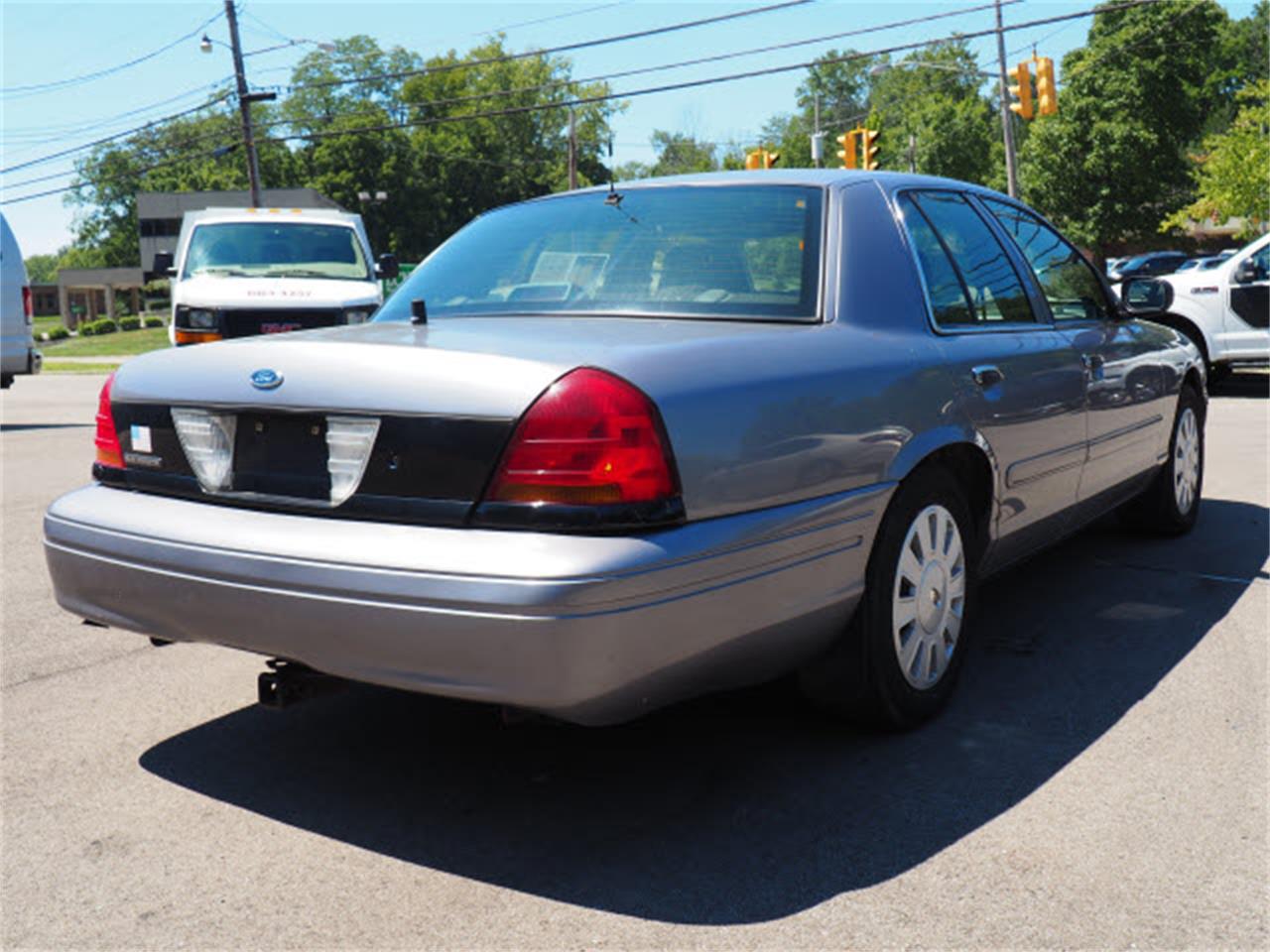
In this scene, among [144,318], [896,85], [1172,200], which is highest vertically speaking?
[896,85]

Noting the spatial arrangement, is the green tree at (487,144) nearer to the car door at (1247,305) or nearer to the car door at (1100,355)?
the car door at (1247,305)

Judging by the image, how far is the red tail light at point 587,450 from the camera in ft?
9.29

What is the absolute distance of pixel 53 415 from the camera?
15.5 metres

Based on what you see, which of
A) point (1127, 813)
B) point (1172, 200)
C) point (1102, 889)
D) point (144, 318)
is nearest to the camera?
point (1102, 889)

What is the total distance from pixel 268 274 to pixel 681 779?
421 inches

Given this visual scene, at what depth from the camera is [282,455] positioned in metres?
3.16

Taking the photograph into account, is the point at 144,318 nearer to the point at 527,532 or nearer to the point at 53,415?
the point at 53,415

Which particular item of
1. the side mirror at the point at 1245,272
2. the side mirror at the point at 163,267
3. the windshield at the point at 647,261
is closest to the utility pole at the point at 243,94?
the side mirror at the point at 163,267

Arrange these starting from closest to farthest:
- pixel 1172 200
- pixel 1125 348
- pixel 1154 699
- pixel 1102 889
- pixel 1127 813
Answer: pixel 1102 889
pixel 1127 813
pixel 1154 699
pixel 1125 348
pixel 1172 200

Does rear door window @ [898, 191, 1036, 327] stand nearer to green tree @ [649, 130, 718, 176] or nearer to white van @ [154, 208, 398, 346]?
white van @ [154, 208, 398, 346]

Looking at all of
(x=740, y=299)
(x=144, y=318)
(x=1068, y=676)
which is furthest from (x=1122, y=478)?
(x=144, y=318)

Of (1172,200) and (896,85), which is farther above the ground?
(896,85)

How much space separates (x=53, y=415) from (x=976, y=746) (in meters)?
14.1

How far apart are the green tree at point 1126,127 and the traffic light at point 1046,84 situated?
28.7 m
